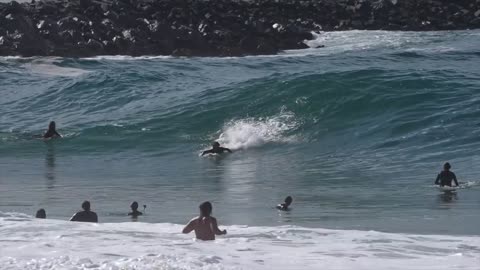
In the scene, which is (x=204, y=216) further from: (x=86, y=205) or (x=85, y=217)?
(x=86, y=205)

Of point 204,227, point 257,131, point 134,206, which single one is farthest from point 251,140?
point 204,227

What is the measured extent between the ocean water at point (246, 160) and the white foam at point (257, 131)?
0.06 meters

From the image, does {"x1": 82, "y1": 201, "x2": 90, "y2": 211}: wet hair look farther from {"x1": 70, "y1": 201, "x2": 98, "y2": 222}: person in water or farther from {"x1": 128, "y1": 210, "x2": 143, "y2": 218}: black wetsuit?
{"x1": 128, "y1": 210, "x2": 143, "y2": 218}: black wetsuit

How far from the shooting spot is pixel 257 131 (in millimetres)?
25656

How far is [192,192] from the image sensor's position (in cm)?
1792

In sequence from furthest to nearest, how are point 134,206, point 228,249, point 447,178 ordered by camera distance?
1. point 447,178
2. point 134,206
3. point 228,249

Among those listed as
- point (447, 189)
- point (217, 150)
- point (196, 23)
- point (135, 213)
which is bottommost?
point (135, 213)

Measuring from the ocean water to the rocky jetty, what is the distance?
10.7 feet

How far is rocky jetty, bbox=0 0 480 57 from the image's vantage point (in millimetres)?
43812

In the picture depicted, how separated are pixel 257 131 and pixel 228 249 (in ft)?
47.1

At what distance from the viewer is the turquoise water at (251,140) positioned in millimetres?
15906

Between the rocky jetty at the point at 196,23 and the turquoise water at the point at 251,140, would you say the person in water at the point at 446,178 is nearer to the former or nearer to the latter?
the turquoise water at the point at 251,140

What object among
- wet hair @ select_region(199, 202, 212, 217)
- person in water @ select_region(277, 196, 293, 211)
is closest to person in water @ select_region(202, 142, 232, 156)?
person in water @ select_region(277, 196, 293, 211)

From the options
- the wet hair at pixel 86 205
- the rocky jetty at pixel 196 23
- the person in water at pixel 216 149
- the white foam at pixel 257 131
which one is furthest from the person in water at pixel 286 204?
the rocky jetty at pixel 196 23
